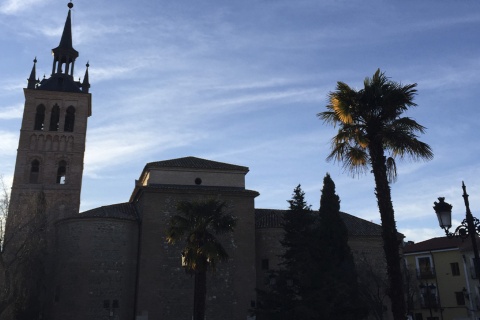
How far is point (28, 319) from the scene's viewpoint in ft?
91.1

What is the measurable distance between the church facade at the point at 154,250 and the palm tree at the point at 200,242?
298 inches

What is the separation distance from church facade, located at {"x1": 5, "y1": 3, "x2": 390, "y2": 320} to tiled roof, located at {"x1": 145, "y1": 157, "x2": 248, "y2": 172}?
66 millimetres

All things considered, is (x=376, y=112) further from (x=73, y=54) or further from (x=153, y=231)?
(x=73, y=54)

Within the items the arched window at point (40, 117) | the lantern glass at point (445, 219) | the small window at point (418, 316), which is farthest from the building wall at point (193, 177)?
the lantern glass at point (445, 219)

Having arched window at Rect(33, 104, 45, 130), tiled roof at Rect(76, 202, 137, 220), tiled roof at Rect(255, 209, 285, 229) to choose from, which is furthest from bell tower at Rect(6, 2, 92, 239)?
tiled roof at Rect(255, 209, 285, 229)

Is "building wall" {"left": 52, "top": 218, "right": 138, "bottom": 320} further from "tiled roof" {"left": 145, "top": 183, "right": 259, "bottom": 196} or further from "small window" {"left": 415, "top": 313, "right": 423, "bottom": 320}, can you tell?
"small window" {"left": 415, "top": 313, "right": 423, "bottom": 320}

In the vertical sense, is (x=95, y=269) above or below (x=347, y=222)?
below

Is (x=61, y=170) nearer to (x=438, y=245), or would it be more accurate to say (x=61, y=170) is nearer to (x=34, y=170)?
(x=34, y=170)

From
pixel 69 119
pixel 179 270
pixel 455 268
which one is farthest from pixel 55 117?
pixel 455 268

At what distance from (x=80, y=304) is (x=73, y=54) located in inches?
909

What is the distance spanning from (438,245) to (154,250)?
2311 cm

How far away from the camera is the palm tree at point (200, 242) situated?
19.0m

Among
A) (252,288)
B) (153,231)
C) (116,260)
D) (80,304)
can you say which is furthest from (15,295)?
(252,288)

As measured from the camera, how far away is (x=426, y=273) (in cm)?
3656
